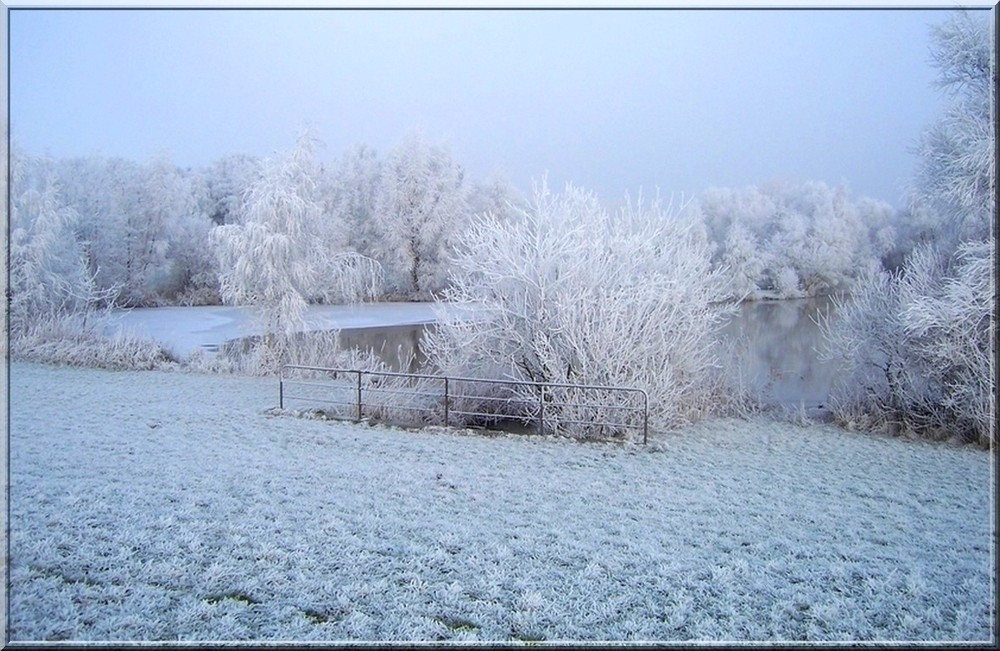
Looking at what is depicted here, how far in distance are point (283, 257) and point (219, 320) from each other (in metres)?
1.38

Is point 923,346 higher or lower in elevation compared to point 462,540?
higher

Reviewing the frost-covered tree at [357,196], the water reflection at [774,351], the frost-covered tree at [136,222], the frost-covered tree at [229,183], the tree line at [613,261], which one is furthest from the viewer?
the frost-covered tree at [357,196]

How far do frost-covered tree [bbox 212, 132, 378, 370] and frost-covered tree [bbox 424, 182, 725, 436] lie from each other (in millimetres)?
1565

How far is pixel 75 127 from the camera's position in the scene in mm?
4188

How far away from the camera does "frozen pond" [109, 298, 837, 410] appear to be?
631 cm

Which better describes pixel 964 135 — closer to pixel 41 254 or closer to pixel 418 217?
pixel 418 217

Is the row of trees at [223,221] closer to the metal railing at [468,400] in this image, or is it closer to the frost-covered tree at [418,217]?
the frost-covered tree at [418,217]

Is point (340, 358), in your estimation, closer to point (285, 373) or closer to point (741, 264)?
point (285, 373)

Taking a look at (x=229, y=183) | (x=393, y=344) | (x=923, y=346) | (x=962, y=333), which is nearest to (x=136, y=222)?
(x=229, y=183)

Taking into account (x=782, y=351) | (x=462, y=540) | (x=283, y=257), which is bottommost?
(x=462, y=540)

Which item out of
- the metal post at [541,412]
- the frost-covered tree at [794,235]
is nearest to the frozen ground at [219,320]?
the metal post at [541,412]

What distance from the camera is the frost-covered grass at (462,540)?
2125mm

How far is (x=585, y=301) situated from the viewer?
5656 millimetres

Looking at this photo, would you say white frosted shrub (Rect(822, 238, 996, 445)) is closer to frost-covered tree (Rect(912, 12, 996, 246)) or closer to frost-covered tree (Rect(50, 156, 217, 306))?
frost-covered tree (Rect(912, 12, 996, 246))
